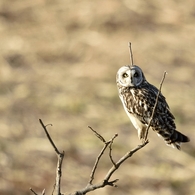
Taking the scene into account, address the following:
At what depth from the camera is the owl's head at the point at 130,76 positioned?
493 centimetres

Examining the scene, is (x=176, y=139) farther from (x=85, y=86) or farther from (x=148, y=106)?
(x=85, y=86)

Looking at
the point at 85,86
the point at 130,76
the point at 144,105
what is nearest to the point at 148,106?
the point at 144,105

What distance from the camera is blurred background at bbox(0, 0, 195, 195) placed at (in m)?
11.0

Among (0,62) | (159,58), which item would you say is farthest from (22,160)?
(159,58)

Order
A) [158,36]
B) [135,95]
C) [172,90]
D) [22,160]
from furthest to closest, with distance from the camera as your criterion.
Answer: [158,36] < [172,90] < [22,160] < [135,95]

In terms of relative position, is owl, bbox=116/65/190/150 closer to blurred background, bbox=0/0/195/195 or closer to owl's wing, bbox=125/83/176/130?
owl's wing, bbox=125/83/176/130

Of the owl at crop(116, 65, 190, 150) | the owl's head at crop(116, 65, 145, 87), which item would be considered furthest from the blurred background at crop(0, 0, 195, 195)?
the owl's head at crop(116, 65, 145, 87)

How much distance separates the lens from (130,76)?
500cm

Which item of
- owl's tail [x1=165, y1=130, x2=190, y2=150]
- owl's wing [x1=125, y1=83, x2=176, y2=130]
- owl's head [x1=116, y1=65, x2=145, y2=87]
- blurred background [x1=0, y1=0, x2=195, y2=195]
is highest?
blurred background [x1=0, y1=0, x2=195, y2=195]

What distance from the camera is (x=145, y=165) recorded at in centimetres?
1119

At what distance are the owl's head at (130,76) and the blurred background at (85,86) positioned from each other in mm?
5451

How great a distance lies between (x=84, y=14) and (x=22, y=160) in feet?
18.5

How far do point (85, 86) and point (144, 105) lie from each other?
28.0 ft

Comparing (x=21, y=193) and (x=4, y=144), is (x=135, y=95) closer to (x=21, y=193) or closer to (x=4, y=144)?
(x=21, y=193)
